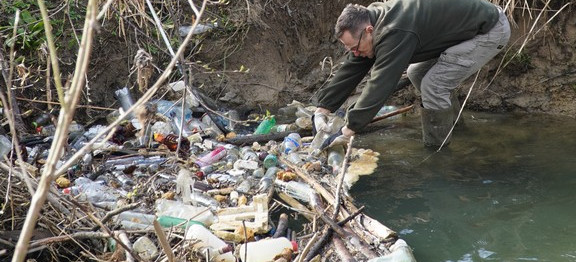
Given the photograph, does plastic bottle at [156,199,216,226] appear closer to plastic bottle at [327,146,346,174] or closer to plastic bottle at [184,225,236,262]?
plastic bottle at [184,225,236,262]

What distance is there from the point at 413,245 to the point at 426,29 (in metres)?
1.67

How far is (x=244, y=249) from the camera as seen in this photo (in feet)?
10.7

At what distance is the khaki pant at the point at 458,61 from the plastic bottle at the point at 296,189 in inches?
56.2

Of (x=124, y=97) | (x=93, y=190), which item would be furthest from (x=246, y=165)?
(x=124, y=97)


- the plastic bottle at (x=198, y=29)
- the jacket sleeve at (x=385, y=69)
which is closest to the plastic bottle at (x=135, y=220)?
the jacket sleeve at (x=385, y=69)

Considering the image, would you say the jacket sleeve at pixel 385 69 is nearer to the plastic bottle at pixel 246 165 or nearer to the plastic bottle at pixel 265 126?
the plastic bottle at pixel 246 165

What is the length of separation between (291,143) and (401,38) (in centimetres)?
146

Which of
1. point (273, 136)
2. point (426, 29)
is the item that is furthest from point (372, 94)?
point (273, 136)

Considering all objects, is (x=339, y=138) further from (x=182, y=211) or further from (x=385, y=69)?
(x=182, y=211)

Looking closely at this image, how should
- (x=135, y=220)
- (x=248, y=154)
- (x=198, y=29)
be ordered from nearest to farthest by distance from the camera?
1. (x=135, y=220)
2. (x=248, y=154)
3. (x=198, y=29)

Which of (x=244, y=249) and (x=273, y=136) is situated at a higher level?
(x=244, y=249)

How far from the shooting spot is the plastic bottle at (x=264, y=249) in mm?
3234

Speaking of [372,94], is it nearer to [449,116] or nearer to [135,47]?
[449,116]

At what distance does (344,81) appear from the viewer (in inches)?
193
